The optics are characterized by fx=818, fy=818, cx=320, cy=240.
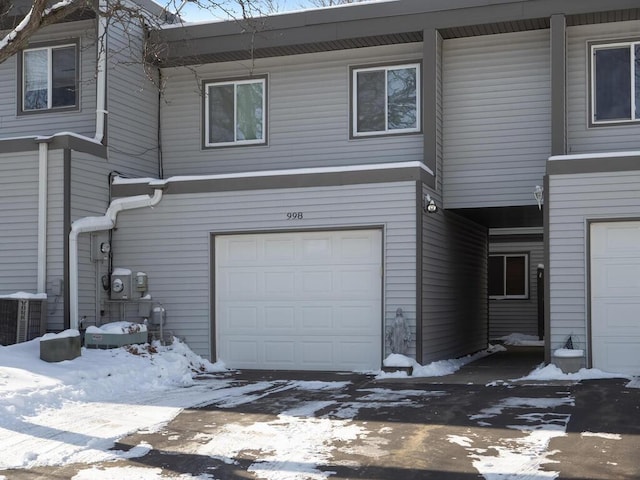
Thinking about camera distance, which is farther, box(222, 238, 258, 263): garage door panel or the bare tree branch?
box(222, 238, 258, 263): garage door panel

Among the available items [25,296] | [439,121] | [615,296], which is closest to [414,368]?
[615,296]

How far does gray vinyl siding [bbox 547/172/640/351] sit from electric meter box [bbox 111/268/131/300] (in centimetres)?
678

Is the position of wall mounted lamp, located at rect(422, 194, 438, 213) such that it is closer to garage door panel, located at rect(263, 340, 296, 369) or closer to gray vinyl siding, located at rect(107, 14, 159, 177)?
garage door panel, located at rect(263, 340, 296, 369)

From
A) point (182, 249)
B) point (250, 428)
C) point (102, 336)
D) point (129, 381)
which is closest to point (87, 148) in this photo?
point (182, 249)

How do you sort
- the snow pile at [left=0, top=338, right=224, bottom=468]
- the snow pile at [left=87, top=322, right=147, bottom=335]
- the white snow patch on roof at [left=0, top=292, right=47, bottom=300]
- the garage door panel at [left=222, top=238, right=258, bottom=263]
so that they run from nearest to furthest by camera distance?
the snow pile at [left=0, top=338, right=224, bottom=468], the white snow patch on roof at [left=0, top=292, right=47, bottom=300], the snow pile at [left=87, top=322, right=147, bottom=335], the garage door panel at [left=222, top=238, right=258, bottom=263]

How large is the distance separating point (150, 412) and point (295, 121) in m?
7.19

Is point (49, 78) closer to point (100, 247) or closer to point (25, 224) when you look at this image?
point (25, 224)

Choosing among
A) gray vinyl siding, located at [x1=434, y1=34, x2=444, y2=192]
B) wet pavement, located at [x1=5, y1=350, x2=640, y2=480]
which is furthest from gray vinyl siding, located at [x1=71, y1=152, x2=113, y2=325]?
gray vinyl siding, located at [x1=434, y1=34, x2=444, y2=192]

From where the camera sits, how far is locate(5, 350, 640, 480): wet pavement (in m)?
6.58

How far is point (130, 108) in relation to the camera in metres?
14.8

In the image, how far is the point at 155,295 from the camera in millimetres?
13938

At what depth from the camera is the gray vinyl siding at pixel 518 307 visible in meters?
22.9

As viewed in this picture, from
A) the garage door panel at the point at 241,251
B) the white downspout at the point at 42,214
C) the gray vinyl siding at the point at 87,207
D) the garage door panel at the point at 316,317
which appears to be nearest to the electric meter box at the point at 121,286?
the gray vinyl siding at the point at 87,207

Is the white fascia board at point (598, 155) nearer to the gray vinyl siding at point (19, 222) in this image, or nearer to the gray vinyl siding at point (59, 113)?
the gray vinyl siding at point (59, 113)
